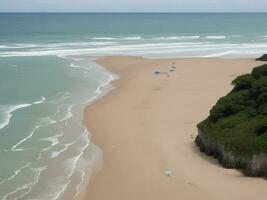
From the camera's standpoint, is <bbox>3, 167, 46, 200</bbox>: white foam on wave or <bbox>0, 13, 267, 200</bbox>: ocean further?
<bbox>0, 13, 267, 200</bbox>: ocean

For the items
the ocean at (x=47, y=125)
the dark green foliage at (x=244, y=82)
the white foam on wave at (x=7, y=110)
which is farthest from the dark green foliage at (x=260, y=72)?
the white foam on wave at (x=7, y=110)

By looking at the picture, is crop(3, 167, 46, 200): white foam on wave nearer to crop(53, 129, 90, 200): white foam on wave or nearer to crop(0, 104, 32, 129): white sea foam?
crop(53, 129, 90, 200): white foam on wave

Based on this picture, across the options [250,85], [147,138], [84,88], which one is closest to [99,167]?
[147,138]

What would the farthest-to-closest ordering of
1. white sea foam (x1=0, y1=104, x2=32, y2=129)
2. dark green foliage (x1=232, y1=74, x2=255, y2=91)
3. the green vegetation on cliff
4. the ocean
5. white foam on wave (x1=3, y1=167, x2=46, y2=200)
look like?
white sea foam (x1=0, y1=104, x2=32, y2=129) < dark green foliage (x1=232, y1=74, x2=255, y2=91) < the green vegetation on cliff < the ocean < white foam on wave (x1=3, y1=167, x2=46, y2=200)

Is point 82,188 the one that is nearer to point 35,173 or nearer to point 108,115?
point 35,173

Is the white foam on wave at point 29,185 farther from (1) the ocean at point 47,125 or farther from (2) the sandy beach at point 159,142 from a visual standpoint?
(2) the sandy beach at point 159,142

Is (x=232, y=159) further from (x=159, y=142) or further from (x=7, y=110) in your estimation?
(x=7, y=110)

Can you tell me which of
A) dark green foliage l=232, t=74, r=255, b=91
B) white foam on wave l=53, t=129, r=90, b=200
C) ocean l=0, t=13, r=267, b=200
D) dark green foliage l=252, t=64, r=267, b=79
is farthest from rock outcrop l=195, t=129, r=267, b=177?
white foam on wave l=53, t=129, r=90, b=200
